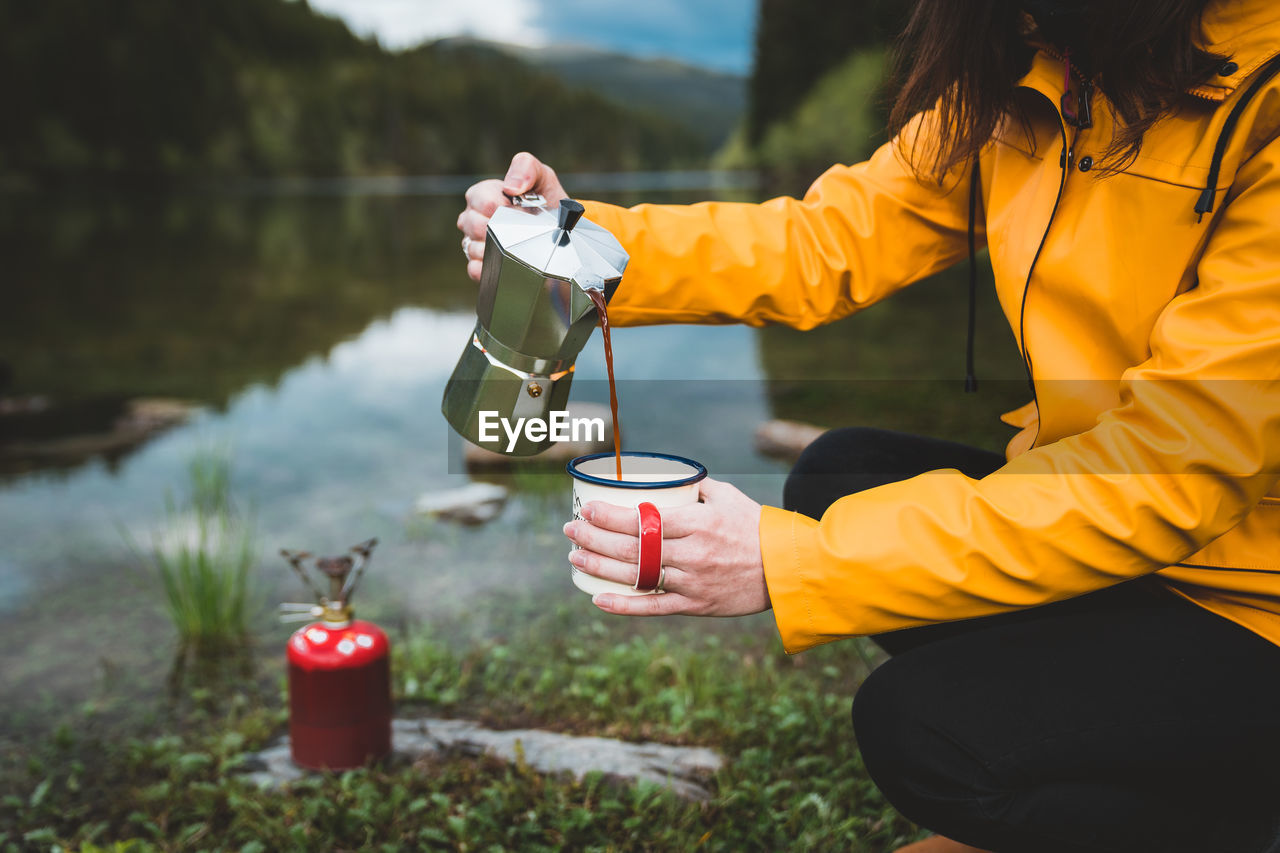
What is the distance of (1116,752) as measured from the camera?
4.11ft

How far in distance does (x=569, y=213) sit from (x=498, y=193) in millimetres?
284

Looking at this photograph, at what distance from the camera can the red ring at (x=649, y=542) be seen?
119 cm

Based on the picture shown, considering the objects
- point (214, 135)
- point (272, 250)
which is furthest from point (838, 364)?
point (214, 135)

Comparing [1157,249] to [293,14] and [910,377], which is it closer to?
[910,377]

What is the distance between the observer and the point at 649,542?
119 centimetres

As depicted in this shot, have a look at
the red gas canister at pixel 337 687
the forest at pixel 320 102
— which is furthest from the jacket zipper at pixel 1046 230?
the red gas canister at pixel 337 687

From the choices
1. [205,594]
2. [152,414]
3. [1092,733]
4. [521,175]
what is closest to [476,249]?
[521,175]

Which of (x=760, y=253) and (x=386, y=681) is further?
(x=386, y=681)

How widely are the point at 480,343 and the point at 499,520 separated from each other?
2.93 metres

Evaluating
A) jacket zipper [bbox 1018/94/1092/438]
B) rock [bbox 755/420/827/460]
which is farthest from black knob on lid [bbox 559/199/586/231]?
rock [bbox 755/420/827/460]

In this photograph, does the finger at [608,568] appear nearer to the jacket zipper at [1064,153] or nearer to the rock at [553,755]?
the jacket zipper at [1064,153]

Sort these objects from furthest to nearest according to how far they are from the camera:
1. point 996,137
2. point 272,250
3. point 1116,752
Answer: point 272,250 < point 996,137 < point 1116,752

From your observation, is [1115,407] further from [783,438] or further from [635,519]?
[783,438]

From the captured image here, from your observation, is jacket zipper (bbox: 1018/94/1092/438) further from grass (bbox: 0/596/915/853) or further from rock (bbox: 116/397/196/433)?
rock (bbox: 116/397/196/433)
